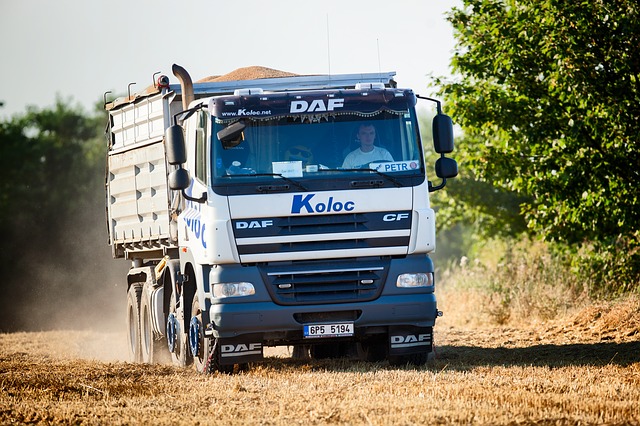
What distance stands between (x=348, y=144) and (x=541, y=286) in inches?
387

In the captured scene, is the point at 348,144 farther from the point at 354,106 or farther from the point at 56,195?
the point at 56,195

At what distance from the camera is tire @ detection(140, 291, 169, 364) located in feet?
52.1

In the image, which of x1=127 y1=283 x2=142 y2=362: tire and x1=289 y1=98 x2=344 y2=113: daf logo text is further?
x1=127 y1=283 x2=142 y2=362: tire

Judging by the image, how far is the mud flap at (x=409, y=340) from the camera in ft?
40.8

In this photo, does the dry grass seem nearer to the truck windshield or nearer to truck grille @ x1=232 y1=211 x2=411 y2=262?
truck grille @ x1=232 y1=211 x2=411 y2=262

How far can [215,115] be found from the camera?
39.0 ft

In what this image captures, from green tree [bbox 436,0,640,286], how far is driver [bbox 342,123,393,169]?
6804mm

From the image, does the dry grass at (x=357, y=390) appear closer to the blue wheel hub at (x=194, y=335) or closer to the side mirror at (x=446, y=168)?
the blue wheel hub at (x=194, y=335)

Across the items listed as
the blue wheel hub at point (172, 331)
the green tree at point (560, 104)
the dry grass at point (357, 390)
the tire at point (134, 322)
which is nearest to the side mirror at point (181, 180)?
the dry grass at point (357, 390)

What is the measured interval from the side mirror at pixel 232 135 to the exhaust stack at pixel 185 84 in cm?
189

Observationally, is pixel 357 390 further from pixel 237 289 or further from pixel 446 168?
pixel 446 168

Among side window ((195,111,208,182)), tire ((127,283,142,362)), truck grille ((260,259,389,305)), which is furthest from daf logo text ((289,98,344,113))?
tire ((127,283,142,362))

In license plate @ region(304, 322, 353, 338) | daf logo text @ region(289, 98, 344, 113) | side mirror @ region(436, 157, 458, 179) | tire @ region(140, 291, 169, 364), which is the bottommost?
tire @ region(140, 291, 169, 364)

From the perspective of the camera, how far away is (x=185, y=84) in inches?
537
